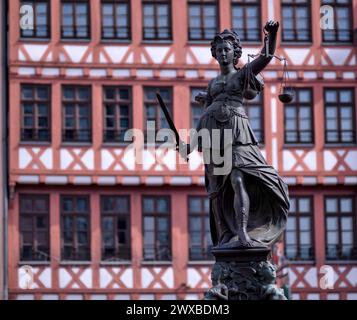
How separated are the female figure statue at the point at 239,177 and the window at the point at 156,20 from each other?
25.1 meters

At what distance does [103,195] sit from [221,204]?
81.9ft

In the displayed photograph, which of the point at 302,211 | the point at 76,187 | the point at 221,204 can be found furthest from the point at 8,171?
the point at 221,204

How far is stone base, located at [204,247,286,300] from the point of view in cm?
1234

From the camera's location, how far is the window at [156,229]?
3756cm

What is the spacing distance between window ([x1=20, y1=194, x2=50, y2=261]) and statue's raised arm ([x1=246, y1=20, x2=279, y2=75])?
986 inches

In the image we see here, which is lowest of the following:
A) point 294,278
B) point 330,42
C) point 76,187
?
point 294,278

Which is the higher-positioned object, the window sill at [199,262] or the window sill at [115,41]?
the window sill at [115,41]

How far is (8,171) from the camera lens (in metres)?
37.0

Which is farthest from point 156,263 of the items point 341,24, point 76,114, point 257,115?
point 341,24

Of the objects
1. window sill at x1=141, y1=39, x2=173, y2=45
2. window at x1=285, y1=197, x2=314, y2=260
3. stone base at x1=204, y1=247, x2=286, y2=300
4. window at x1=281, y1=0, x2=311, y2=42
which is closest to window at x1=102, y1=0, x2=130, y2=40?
window sill at x1=141, y1=39, x2=173, y2=45

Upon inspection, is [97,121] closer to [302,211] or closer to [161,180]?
[161,180]

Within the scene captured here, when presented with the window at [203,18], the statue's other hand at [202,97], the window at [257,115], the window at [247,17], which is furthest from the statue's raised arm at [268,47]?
the window at [203,18]

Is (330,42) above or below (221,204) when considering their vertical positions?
above

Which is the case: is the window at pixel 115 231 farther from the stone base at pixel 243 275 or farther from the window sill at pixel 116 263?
the stone base at pixel 243 275
